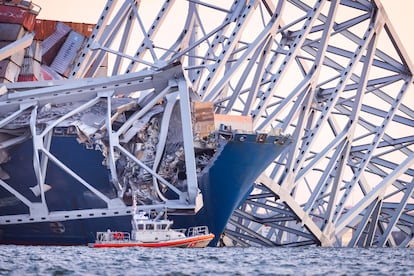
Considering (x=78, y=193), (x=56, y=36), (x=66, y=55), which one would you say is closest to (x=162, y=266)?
(x=78, y=193)

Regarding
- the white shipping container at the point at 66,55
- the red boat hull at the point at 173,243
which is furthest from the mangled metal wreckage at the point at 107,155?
the white shipping container at the point at 66,55

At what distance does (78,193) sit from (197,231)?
4890mm

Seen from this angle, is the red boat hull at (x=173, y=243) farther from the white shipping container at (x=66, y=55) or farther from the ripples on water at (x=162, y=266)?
the white shipping container at (x=66, y=55)

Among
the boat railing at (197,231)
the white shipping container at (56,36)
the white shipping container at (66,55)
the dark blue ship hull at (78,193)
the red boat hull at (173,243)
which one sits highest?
the white shipping container at (56,36)

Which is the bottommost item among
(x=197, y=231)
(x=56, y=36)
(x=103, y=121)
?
(x=197, y=231)

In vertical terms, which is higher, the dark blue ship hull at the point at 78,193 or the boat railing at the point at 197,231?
the dark blue ship hull at the point at 78,193

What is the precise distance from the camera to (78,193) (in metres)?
43.3

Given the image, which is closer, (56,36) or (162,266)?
(162,266)

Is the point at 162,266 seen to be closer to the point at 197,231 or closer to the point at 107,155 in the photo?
the point at 107,155

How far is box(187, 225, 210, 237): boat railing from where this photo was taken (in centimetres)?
4350

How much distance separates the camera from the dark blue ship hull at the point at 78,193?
4316 centimetres

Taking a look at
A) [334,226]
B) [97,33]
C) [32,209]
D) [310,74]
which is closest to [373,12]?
[310,74]

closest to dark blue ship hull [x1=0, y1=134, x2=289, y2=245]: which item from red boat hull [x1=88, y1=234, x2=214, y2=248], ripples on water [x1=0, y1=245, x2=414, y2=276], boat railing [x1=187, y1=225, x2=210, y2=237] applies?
boat railing [x1=187, y1=225, x2=210, y2=237]

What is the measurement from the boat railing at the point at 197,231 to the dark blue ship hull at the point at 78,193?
295 mm
